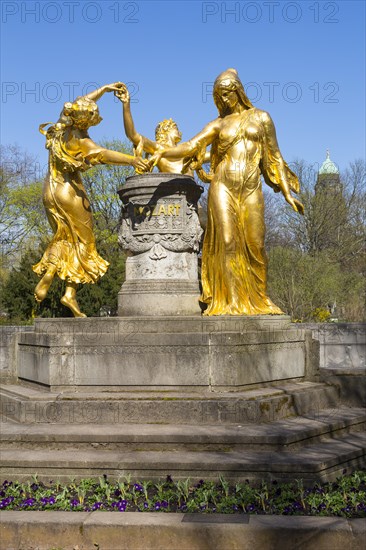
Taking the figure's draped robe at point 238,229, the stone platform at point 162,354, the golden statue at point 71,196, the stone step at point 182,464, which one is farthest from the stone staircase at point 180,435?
the golden statue at point 71,196

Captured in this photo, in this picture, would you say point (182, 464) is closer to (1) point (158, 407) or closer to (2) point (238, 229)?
(1) point (158, 407)

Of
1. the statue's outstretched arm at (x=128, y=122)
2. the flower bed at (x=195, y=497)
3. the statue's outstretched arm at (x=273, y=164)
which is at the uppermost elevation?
the statue's outstretched arm at (x=128, y=122)

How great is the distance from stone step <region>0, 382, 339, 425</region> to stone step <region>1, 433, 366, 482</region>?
26.5 inches

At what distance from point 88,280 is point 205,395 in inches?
111

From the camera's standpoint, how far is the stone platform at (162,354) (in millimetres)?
7531

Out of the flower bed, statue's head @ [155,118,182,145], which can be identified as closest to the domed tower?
statue's head @ [155,118,182,145]

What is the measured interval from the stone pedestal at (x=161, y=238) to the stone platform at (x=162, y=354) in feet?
3.91

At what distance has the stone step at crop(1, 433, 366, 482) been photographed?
232 inches

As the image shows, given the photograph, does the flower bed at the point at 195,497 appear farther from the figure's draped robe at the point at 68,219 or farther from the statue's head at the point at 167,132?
the statue's head at the point at 167,132

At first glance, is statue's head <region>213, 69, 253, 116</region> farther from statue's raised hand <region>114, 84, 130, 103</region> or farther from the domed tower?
the domed tower

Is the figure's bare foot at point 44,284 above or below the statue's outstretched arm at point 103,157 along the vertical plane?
below

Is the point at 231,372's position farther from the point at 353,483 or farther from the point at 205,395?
the point at 353,483

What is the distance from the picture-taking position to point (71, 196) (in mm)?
9164

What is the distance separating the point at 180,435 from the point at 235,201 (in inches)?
136
